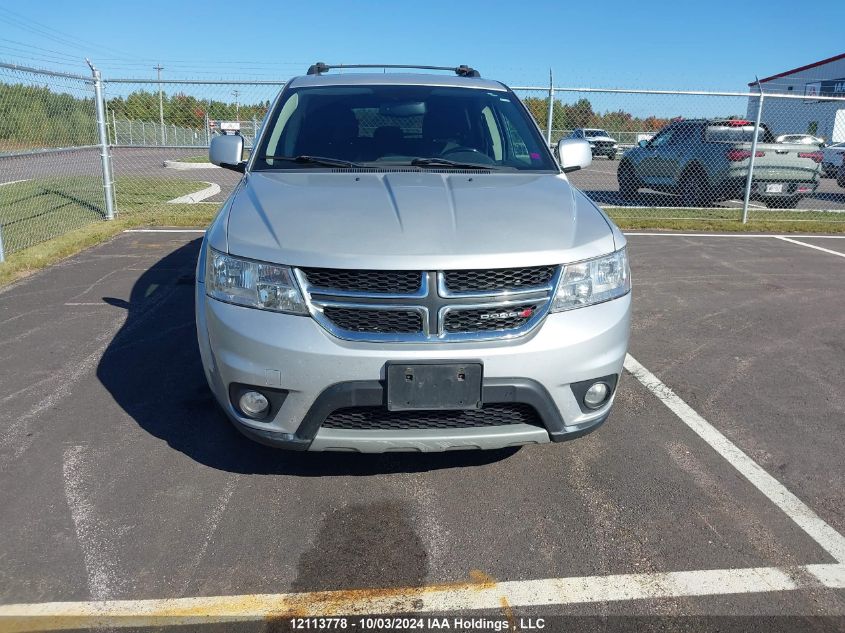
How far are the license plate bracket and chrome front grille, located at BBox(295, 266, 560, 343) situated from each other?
117mm

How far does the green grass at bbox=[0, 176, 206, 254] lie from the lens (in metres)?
9.00

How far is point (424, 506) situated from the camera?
2973 mm

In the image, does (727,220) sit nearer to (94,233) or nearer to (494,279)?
(94,233)

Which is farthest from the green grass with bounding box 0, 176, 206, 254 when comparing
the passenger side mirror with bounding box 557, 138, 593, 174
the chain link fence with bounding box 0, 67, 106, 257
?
the passenger side mirror with bounding box 557, 138, 593, 174

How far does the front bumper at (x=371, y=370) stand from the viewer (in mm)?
2580

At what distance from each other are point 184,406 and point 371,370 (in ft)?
5.88

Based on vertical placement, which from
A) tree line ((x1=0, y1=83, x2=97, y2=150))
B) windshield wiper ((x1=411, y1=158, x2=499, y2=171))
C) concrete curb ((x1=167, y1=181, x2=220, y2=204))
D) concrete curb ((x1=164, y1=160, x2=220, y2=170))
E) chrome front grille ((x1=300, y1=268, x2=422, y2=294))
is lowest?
concrete curb ((x1=167, y1=181, x2=220, y2=204))

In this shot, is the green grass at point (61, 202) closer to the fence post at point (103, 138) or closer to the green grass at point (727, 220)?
the fence post at point (103, 138)

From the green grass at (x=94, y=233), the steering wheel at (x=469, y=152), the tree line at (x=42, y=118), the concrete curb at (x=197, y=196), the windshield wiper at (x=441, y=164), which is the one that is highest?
the tree line at (x=42, y=118)

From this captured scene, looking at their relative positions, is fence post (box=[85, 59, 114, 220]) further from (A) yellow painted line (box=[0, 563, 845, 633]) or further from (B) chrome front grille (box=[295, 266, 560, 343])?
(A) yellow painted line (box=[0, 563, 845, 633])

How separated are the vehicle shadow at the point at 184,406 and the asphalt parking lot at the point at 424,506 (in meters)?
0.02

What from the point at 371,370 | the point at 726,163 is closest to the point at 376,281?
the point at 371,370

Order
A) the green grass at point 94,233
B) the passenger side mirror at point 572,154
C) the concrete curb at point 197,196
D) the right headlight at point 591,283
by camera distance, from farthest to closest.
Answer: the concrete curb at point 197,196, the green grass at point 94,233, the passenger side mirror at point 572,154, the right headlight at point 591,283


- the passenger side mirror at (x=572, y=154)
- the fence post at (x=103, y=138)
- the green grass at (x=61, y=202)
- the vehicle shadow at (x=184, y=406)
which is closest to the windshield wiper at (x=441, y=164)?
the passenger side mirror at (x=572, y=154)
